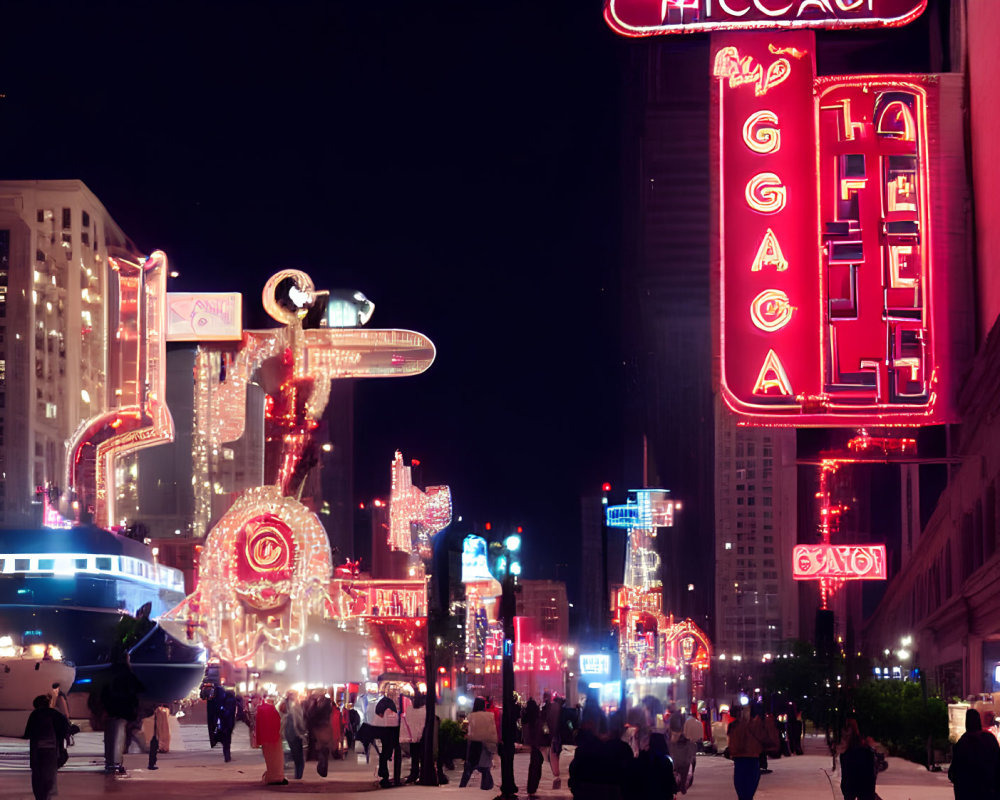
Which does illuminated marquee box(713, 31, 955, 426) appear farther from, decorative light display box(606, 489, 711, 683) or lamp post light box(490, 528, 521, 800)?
decorative light display box(606, 489, 711, 683)

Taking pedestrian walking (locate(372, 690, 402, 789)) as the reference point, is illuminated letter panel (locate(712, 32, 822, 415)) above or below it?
above

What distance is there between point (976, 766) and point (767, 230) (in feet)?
52.8

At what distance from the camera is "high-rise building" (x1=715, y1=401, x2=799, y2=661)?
184 m

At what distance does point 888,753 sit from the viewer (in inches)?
1480

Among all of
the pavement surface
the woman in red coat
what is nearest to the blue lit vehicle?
the pavement surface

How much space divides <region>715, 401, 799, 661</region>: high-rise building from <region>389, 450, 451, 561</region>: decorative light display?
93.2 m

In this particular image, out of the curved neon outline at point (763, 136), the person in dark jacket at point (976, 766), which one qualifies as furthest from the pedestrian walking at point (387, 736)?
the person in dark jacket at point (976, 766)

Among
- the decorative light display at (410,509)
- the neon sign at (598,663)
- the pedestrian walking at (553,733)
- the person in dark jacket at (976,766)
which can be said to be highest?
the decorative light display at (410,509)

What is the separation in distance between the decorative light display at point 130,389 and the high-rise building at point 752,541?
113790 mm

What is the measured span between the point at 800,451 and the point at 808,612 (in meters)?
116

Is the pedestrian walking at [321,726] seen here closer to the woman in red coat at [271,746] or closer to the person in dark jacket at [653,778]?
the woman in red coat at [271,746]

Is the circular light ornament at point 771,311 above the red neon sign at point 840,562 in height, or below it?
above

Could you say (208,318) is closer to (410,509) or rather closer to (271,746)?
(410,509)

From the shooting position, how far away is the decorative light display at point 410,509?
282 feet
